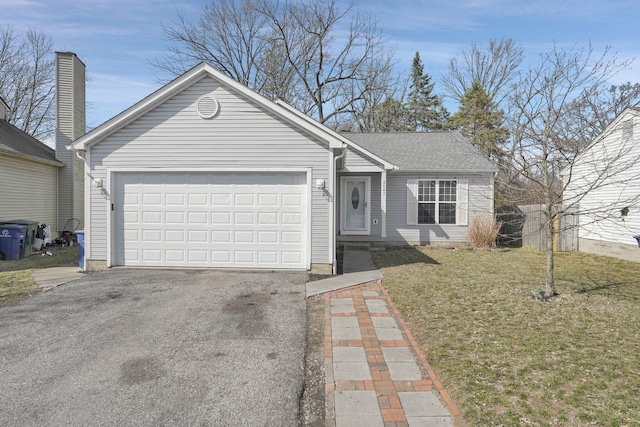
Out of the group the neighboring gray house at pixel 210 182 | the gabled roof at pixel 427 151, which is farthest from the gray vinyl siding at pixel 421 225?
the neighboring gray house at pixel 210 182

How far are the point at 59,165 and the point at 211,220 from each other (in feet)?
35.1

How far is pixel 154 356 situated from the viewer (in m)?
4.24

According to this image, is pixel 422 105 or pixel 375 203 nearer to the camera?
pixel 375 203

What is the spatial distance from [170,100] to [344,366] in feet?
23.4

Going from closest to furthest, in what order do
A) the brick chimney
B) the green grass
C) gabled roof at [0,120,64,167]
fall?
the green grass → gabled roof at [0,120,64,167] → the brick chimney

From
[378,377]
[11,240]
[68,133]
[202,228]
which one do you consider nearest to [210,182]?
[202,228]

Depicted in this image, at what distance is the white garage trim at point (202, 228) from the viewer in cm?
857

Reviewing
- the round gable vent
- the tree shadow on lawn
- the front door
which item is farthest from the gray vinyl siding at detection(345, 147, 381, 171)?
the round gable vent

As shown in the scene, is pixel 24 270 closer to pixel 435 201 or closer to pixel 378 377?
pixel 378 377

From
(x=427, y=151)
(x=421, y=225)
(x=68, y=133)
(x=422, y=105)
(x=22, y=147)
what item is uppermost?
(x=422, y=105)

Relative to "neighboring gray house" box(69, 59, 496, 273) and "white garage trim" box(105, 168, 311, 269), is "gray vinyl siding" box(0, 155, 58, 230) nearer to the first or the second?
"neighboring gray house" box(69, 59, 496, 273)

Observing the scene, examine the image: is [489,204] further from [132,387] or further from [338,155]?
[132,387]

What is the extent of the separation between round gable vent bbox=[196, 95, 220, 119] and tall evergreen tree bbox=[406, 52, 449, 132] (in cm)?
2588

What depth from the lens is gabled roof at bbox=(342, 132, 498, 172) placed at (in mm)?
13703
